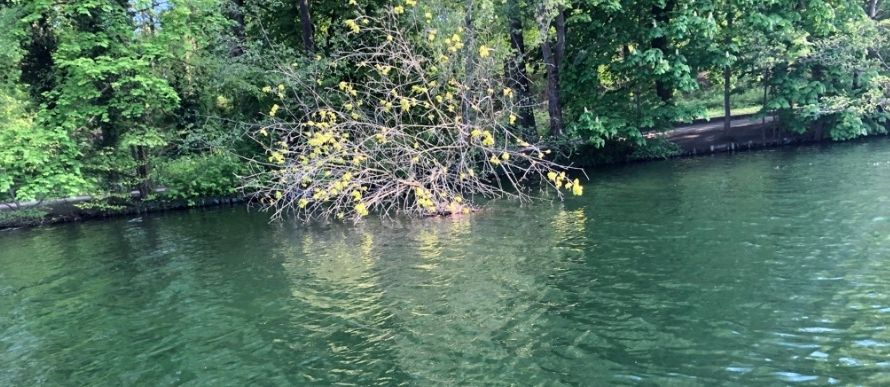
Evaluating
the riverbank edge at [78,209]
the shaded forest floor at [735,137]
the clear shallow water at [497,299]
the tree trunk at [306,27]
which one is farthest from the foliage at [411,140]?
the shaded forest floor at [735,137]

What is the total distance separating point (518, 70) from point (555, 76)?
263 cm

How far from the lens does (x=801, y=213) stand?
1387 centimetres

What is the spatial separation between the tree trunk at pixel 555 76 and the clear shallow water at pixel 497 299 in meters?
8.67

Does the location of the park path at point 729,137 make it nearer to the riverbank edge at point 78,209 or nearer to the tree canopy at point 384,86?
the tree canopy at point 384,86

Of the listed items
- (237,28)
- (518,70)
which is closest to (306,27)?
(237,28)

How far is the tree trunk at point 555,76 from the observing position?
25.5 m

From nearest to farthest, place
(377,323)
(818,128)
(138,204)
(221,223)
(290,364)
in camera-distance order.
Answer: (290,364)
(377,323)
(221,223)
(138,204)
(818,128)

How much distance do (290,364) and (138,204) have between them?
61.3 ft

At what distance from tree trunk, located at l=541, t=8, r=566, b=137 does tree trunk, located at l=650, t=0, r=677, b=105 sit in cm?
373

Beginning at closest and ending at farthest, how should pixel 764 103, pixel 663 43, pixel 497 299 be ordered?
1. pixel 497 299
2. pixel 663 43
3. pixel 764 103

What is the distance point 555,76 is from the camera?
26.3m

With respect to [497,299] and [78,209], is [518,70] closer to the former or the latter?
[497,299]

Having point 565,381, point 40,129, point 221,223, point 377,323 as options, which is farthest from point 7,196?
point 565,381

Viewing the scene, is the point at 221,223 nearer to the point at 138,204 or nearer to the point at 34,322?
the point at 138,204
